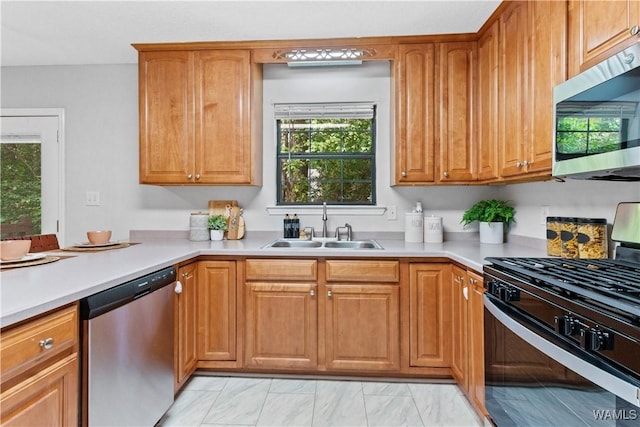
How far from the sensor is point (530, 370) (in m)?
1.28

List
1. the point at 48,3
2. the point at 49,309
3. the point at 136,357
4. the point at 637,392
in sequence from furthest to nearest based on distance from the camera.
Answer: the point at 48,3 → the point at 136,357 → the point at 49,309 → the point at 637,392

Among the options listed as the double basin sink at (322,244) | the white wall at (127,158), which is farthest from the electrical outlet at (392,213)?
the double basin sink at (322,244)

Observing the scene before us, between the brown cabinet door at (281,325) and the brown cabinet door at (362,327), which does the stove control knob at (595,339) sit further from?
the brown cabinet door at (281,325)

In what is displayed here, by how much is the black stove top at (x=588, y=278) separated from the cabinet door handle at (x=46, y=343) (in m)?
1.63

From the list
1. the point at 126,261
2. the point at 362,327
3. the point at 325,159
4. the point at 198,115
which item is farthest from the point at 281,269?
the point at 198,115

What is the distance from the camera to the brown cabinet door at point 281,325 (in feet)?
7.62

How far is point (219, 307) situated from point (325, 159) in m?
1.48

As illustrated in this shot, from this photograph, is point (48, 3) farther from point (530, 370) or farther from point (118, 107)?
point (530, 370)

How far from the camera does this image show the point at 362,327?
2.30 meters

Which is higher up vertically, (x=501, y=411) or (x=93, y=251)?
(x=93, y=251)

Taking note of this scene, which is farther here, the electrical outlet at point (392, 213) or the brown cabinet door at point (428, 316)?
the electrical outlet at point (392, 213)

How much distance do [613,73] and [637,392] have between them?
972mm

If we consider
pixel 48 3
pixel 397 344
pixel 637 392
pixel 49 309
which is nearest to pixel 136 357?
pixel 49 309

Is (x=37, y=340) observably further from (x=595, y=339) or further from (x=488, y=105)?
(x=488, y=105)
